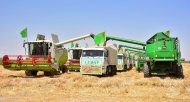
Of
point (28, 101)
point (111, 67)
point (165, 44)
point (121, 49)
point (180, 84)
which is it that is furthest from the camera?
point (121, 49)

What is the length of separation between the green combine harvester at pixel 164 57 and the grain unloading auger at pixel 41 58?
242 inches

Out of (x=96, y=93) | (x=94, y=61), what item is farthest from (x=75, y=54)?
(x=96, y=93)

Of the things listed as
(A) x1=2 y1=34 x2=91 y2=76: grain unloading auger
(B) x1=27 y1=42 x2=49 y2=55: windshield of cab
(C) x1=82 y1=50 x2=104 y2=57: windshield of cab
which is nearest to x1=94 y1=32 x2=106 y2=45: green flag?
(A) x1=2 y1=34 x2=91 y2=76: grain unloading auger

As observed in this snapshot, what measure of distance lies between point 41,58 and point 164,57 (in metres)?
7.86

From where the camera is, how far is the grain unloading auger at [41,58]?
67.9ft

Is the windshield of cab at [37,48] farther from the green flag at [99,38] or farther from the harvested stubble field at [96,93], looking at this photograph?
the harvested stubble field at [96,93]

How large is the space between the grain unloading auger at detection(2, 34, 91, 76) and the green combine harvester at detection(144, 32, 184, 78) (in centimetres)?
614

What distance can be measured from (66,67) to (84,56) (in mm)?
4981

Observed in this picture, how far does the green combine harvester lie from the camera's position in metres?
20.2

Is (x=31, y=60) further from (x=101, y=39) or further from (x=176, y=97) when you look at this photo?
(x=176, y=97)

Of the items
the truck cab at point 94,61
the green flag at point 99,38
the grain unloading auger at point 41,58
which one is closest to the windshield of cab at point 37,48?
the grain unloading auger at point 41,58

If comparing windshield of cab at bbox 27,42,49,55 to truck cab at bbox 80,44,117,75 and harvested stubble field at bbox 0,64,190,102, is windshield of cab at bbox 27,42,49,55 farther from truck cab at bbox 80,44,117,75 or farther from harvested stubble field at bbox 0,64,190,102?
harvested stubble field at bbox 0,64,190,102

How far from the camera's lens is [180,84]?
48.5 feet

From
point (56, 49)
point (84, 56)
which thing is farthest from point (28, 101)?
point (56, 49)
